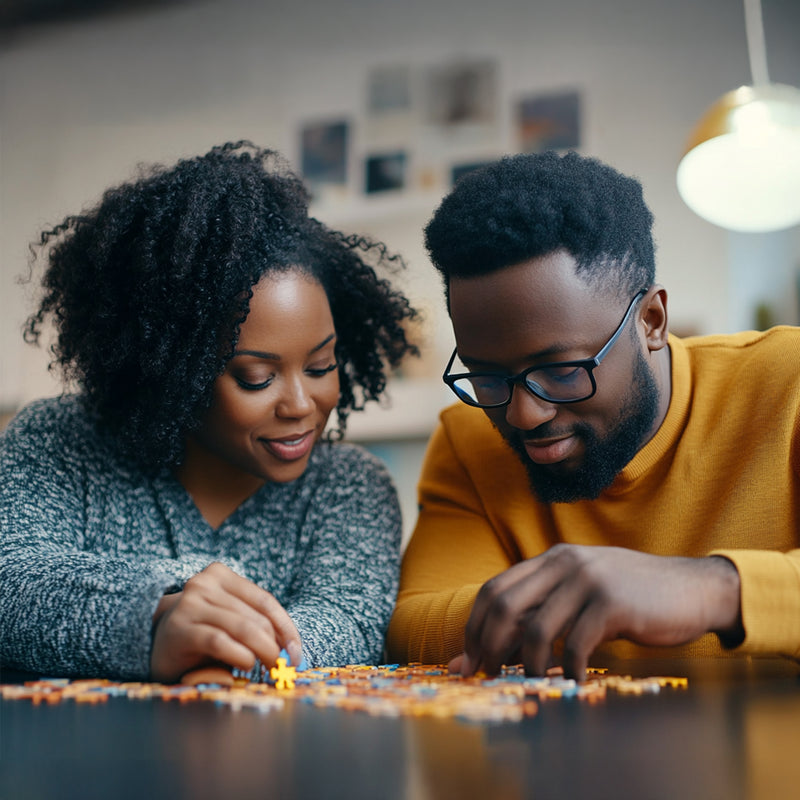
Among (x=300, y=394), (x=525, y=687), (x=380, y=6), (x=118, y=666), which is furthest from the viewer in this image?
(x=380, y=6)

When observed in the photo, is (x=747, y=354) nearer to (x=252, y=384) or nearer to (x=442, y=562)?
(x=442, y=562)

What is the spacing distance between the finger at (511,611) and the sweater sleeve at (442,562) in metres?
0.28

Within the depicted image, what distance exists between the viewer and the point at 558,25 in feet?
12.0

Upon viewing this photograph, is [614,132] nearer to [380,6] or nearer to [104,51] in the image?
[380,6]

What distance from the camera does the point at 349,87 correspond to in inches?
155

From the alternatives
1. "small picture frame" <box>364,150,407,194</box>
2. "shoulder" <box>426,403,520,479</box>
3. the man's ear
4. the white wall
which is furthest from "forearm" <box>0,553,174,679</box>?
"small picture frame" <box>364,150,407,194</box>

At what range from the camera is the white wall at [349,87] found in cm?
343

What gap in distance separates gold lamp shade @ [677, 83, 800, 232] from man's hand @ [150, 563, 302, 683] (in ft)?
6.15

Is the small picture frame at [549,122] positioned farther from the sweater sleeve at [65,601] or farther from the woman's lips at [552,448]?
the sweater sleeve at [65,601]

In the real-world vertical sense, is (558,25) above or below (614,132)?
above

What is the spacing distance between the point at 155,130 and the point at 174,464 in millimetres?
3146

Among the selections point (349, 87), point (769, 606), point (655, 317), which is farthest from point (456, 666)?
point (349, 87)

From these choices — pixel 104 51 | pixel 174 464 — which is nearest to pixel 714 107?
pixel 174 464

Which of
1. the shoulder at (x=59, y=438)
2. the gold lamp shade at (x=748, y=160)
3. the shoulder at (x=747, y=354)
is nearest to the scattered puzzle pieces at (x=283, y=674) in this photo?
the shoulder at (x=59, y=438)
